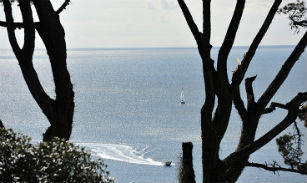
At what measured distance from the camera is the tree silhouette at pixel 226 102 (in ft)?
13.8

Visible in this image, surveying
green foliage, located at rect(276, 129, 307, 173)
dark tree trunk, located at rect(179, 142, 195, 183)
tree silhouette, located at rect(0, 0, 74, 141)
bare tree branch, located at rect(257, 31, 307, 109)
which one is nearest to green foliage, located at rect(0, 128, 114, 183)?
tree silhouette, located at rect(0, 0, 74, 141)

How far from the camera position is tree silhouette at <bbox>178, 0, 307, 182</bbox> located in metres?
4.20

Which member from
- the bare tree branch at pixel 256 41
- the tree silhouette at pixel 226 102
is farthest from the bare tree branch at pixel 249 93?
the bare tree branch at pixel 256 41

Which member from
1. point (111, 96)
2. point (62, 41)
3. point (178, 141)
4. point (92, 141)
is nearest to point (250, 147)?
point (62, 41)

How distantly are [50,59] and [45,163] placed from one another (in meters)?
1.40

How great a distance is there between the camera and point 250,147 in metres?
4.36

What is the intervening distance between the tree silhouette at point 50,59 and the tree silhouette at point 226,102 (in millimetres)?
1065

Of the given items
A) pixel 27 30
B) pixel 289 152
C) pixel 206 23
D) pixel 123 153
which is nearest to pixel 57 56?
pixel 27 30

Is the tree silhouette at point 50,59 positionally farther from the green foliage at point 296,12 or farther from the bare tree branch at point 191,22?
the green foliage at point 296,12

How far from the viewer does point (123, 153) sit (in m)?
33.1

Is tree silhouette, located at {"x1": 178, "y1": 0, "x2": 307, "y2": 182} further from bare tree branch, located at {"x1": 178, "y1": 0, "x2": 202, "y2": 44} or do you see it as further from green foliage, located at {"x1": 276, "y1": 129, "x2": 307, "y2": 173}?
green foliage, located at {"x1": 276, "y1": 129, "x2": 307, "y2": 173}

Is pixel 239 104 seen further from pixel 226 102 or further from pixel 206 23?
pixel 206 23

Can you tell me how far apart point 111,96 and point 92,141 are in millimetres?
23562

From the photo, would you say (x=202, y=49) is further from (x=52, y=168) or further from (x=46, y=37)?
(x=52, y=168)
